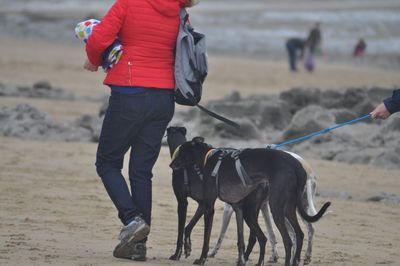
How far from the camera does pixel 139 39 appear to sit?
248 inches

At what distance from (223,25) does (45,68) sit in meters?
28.6

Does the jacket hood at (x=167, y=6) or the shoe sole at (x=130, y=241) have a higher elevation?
the jacket hood at (x=167, y=6)

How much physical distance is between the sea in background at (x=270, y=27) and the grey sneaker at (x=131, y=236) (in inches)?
1336

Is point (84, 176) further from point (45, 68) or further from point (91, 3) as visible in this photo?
point (91, 3)

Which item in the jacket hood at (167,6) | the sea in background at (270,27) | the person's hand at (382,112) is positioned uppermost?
the jacket hood at (167,6)

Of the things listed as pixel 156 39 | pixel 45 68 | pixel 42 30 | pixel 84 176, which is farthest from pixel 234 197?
pixel 42 30

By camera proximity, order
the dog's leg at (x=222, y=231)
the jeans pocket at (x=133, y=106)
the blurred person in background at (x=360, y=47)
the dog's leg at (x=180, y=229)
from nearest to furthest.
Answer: the jeans pocket at (x=133, y=106) → the dog's leg at (x=180, y=229) → the dog's leg at (x=222, y=231) → the blurred person in background at (x=360, y=47)

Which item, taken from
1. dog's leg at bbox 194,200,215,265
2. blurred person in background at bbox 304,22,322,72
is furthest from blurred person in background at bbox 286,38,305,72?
dog's leg at bbox 194,200,215,265

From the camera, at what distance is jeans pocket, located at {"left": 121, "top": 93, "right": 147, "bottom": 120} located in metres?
6.30

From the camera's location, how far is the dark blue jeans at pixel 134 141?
20.7 ft

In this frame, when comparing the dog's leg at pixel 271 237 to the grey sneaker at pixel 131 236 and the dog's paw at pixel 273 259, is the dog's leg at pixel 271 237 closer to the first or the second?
the dog's paw at pixel 273 259

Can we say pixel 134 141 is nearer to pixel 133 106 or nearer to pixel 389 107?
pixel 133 106

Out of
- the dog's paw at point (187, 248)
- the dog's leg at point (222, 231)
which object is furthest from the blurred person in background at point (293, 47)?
the dog's paw at point (187, 248)

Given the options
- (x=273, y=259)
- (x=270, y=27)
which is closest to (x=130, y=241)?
(x=273, y=259)
